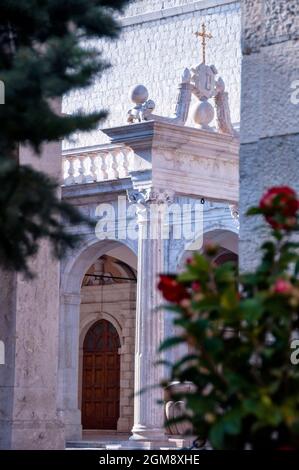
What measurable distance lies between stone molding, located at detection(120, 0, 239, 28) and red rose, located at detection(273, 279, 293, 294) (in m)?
23.4

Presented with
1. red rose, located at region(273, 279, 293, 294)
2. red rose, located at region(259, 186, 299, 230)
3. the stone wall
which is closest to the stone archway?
the stone wall

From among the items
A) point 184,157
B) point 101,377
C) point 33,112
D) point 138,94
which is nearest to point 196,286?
point 33,112

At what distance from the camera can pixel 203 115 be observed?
19.0 metres

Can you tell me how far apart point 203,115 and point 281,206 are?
14792 mm

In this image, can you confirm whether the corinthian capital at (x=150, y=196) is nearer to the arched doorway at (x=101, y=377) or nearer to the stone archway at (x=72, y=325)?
the stone archway at (x=72, y=325)

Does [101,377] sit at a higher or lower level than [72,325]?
lower

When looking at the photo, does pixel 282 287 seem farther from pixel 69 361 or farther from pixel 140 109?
pixel 69 361

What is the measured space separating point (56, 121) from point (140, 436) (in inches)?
526

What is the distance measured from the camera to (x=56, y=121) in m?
5.42

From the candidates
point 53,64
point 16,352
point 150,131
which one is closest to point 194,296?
point 53,64

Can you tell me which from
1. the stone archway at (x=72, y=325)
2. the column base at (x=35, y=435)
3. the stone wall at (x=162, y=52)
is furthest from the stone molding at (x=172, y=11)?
the column base at (x=35, y=435)

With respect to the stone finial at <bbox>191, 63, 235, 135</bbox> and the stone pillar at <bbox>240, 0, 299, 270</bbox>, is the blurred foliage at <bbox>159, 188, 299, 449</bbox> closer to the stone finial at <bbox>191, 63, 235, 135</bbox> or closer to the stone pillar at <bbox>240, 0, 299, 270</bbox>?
the stone pillar at <bbox>240, 0, 299, 270</bbox>

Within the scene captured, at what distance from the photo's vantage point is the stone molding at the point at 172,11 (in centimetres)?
2747

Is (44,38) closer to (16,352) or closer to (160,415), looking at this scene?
(16,352)
